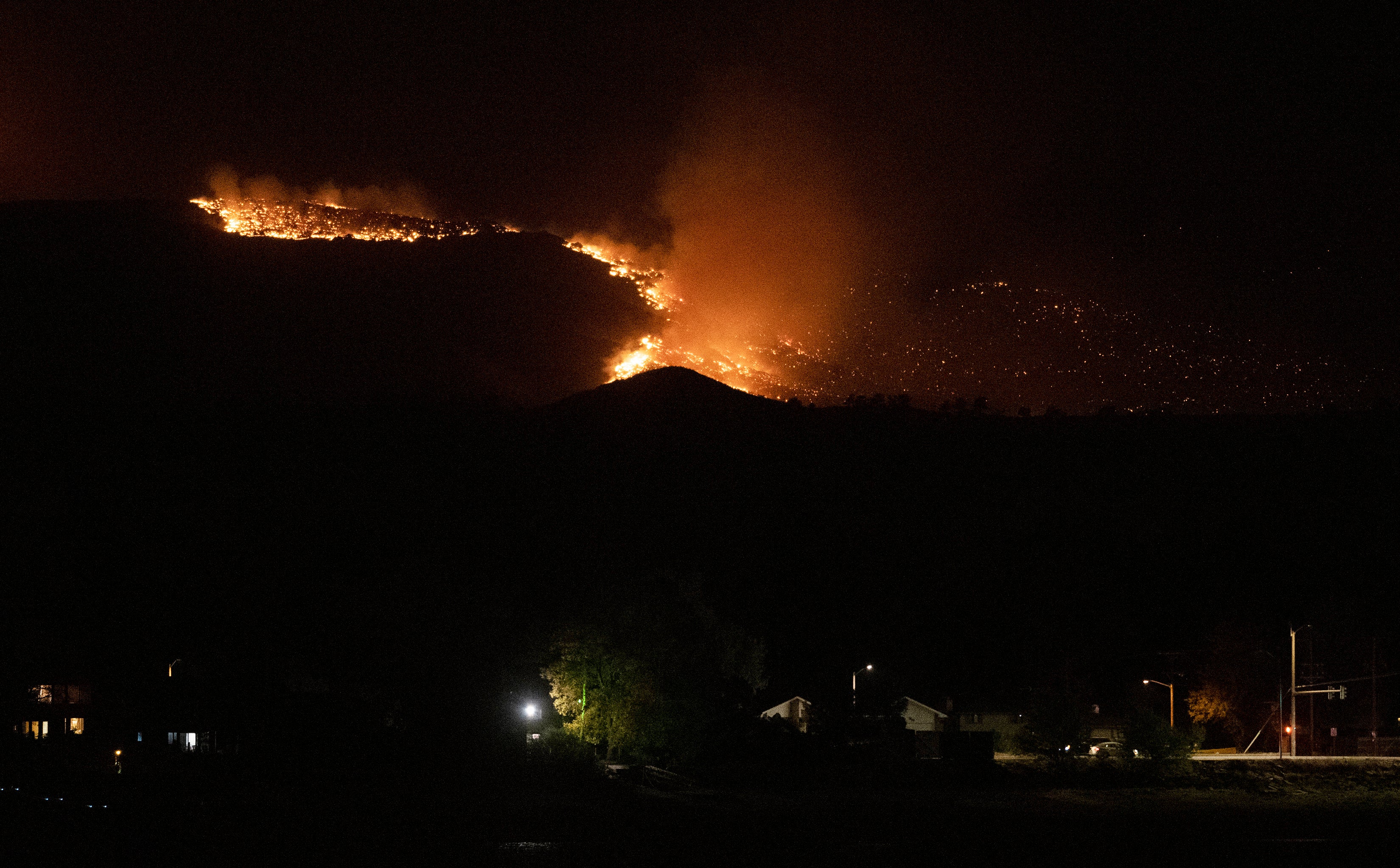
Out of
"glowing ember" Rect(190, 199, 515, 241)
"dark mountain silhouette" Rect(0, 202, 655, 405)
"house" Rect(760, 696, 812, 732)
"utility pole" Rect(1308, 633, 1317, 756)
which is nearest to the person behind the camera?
"utility pole" Rect(1308, 633, 1317, 756)

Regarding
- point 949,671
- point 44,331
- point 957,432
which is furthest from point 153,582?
point 44,331

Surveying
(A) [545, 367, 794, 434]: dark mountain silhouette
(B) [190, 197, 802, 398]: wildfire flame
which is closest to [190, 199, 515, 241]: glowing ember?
(B) [190, 197, 802, 398]: wildfire flame

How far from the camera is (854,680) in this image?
50469 millimetres

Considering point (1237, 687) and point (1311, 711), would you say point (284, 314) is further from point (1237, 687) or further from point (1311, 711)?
point (1311, 711)

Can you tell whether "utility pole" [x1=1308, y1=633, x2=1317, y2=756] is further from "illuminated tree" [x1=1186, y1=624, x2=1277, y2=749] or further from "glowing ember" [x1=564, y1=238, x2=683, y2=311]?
"glowing ember" [x1=564, y1=238, x2=683, y2=311]

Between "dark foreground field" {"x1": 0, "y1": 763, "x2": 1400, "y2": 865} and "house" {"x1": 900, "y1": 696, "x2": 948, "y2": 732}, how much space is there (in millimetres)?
13927

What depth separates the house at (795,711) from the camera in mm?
50250

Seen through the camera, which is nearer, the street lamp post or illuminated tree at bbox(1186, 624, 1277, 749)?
the street lamp post

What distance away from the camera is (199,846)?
89.1 feet

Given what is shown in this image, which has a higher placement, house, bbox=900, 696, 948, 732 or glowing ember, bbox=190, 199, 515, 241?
glowing ember, bbox=190, 199, 515, 241

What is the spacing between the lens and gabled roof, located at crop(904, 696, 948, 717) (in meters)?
53.8

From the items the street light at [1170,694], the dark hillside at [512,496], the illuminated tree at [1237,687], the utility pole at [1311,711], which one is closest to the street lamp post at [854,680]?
the dark hillside at [512,496]

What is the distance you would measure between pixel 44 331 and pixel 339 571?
A: 338ft

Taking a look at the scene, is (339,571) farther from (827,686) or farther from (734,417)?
(734,417)
